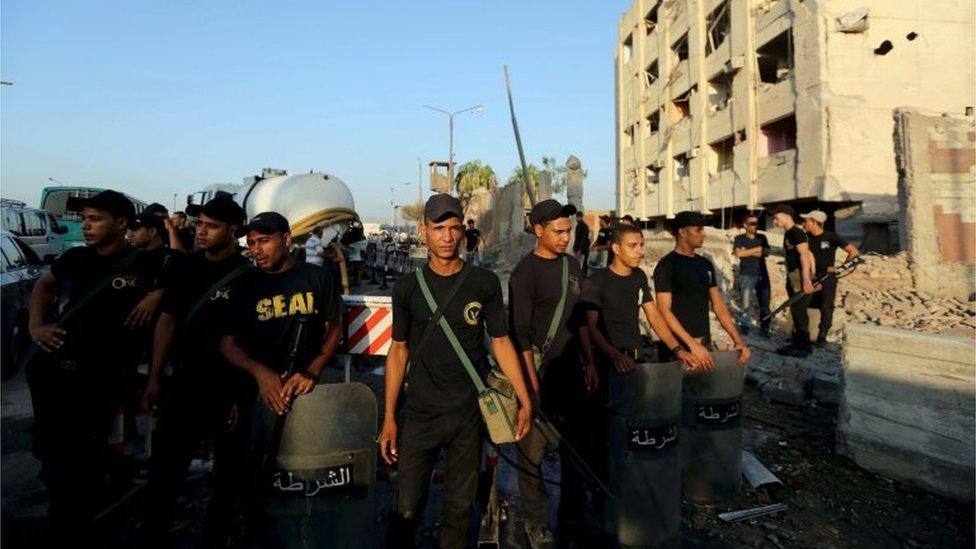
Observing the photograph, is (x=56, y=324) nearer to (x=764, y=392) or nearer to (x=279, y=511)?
(x=279, y=511)

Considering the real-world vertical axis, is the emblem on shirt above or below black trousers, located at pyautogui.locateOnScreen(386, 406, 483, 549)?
above

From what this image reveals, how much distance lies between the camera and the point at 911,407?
3.87 metres

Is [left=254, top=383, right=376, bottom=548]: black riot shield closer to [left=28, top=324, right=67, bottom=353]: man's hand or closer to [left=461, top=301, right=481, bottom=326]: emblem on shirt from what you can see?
[left=461, top=301, right=481, bottom=326]: emblem on shirt

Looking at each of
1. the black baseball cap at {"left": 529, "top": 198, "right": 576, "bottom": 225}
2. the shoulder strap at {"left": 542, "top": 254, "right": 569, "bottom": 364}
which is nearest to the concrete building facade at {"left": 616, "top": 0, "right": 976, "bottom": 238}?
the black baseball cap at {"left": 529, "top": 198, "right": 576, "bottom": 225}

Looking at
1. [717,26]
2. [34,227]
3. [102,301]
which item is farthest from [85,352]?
[717,26]

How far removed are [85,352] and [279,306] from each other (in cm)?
125

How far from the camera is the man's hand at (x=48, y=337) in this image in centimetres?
294

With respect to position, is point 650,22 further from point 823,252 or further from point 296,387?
point 296,387

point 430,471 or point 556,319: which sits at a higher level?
point 556,319

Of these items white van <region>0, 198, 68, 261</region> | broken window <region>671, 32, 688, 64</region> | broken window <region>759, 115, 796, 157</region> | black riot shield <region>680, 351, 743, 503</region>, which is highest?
broken window <region>671, 32, 688, 64</region>

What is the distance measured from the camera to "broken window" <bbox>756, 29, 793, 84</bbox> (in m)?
20.4

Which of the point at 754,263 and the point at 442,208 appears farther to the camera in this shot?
the point at 754,263

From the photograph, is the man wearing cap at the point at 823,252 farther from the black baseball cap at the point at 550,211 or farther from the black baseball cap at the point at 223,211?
the black baseball cap at the point at 223,211

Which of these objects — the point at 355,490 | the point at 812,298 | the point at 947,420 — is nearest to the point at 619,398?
the point at 355,490
